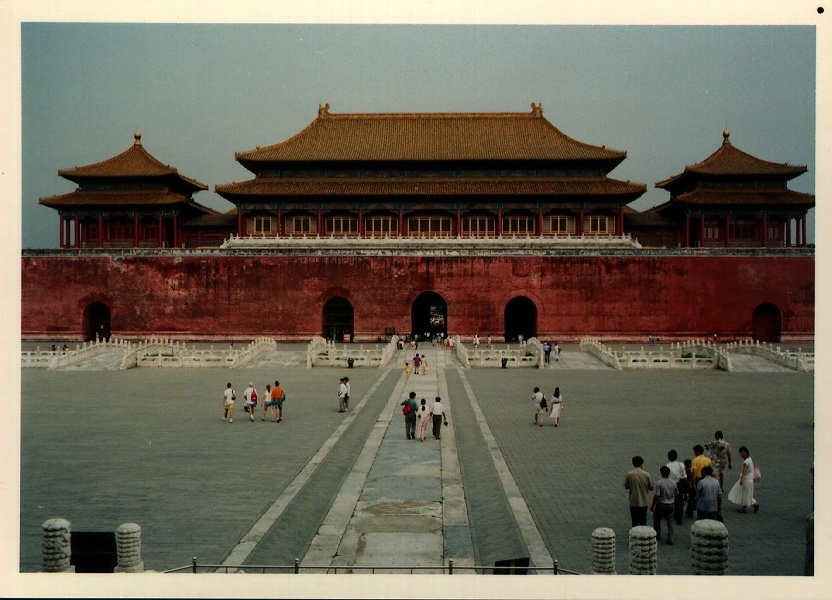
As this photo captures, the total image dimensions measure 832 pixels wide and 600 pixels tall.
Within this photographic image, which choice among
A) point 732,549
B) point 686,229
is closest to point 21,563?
point 732,549

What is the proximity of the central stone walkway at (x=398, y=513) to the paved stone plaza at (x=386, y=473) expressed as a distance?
3 centimetres

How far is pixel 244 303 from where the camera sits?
40438 mm

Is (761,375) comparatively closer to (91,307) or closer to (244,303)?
(244,303)

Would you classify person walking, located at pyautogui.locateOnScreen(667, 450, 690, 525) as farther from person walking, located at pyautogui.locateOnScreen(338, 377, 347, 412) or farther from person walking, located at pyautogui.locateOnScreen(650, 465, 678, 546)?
person walking, located at pyautogui.locateOnScreen(338, 377, 347, 412)

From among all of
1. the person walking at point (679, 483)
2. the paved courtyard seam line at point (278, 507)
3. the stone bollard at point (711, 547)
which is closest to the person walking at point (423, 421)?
the paved courtyard seam line at point (278, 507)

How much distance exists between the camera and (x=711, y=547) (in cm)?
797

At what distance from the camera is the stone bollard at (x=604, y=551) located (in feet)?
26.0

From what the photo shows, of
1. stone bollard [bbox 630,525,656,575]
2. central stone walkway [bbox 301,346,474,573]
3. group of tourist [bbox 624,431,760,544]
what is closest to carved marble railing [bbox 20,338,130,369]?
central stone walkway [bbox 301,346,474,573]

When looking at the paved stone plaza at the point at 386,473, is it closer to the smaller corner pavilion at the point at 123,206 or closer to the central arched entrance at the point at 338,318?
the central arched entrance at the point at 338,318

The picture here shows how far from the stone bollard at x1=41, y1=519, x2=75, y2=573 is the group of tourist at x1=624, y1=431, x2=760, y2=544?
611 cm

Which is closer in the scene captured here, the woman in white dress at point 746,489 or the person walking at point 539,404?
the woman in white dress at point 746,489

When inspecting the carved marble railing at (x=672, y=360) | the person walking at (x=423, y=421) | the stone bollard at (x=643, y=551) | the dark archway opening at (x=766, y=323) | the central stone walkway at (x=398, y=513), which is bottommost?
the central stone walkway at (x=398, y=513)

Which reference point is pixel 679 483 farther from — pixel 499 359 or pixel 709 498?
pixel 499 359

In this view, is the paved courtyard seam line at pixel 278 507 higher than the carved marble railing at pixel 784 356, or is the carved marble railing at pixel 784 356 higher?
the carved marble railing at pixel 784 356
